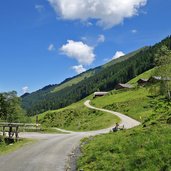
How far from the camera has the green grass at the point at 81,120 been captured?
255ft

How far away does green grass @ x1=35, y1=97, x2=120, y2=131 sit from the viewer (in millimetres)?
77619

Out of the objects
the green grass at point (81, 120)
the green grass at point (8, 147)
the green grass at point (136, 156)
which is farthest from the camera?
the green grass at point (81, 120)

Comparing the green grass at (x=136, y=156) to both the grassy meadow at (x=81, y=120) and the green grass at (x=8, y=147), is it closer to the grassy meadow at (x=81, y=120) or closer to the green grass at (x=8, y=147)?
the green grass at (x=8, y=147)

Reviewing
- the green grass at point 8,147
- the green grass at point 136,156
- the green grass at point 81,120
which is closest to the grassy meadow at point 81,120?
the green grass at point 81,120

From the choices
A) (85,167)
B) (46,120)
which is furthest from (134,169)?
(46,120)

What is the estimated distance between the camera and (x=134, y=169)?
18547 mm

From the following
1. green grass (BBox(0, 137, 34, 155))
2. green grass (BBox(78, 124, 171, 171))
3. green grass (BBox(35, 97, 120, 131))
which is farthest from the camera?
green grass (BBox(35, 97, 120, 131))

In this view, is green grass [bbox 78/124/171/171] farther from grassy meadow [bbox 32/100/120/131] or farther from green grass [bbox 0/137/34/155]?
grassy meadow [bbox 32/100/120/131]

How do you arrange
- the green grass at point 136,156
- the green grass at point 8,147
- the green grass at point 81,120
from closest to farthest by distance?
the green grass at point 136,156
the green grass at point 8,147
the green grass at point 81,120

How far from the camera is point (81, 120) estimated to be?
9681cm

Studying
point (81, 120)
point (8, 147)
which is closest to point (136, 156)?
point (8, 147)

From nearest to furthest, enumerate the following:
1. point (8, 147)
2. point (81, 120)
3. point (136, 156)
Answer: point (136, 156) → point (8, 147) → point (81, 120)

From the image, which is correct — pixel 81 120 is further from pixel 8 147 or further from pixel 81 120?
pixel 8 147

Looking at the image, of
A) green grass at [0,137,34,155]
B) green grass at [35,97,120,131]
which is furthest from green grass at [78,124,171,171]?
green grass at [35,97,120,131]
